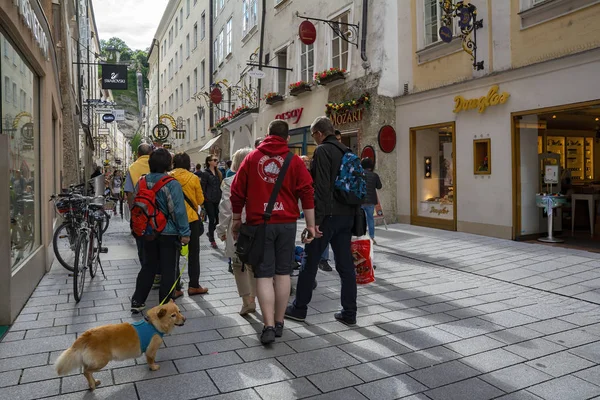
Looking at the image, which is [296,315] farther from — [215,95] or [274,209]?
[215,95]

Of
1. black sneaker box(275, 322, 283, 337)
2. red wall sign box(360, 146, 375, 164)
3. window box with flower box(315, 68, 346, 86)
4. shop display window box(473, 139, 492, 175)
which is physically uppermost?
window box with flower box(315, 68, 346, 86)

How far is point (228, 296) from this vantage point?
5793mm

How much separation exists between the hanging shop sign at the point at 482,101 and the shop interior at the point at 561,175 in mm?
531

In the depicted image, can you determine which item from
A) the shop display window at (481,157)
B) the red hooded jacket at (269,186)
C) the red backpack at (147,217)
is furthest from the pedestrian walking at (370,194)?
the red backpack at (147,217)

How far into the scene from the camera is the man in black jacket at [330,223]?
4496mm

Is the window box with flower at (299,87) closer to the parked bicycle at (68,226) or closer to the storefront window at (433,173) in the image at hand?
the storefront window at (433,173)

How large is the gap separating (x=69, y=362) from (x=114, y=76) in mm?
20253

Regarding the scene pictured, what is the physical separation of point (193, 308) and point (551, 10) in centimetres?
798

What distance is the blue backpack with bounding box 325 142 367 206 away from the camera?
4465 millimetres

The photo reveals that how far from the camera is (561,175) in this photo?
10.9 m

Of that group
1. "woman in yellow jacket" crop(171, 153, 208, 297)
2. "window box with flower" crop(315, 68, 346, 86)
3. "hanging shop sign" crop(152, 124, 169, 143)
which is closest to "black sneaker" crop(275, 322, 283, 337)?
"woman in yellow jacket" crop(171, 153, 208, 297)

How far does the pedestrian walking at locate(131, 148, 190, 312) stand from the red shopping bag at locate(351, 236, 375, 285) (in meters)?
1.64

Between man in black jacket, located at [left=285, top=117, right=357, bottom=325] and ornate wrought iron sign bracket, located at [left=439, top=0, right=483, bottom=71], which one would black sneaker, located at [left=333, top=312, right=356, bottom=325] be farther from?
ornate wrought iron sign bracket, located at [left=439, top=0, right=483, bottom=71]

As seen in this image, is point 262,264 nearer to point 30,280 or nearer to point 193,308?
point 193,308
